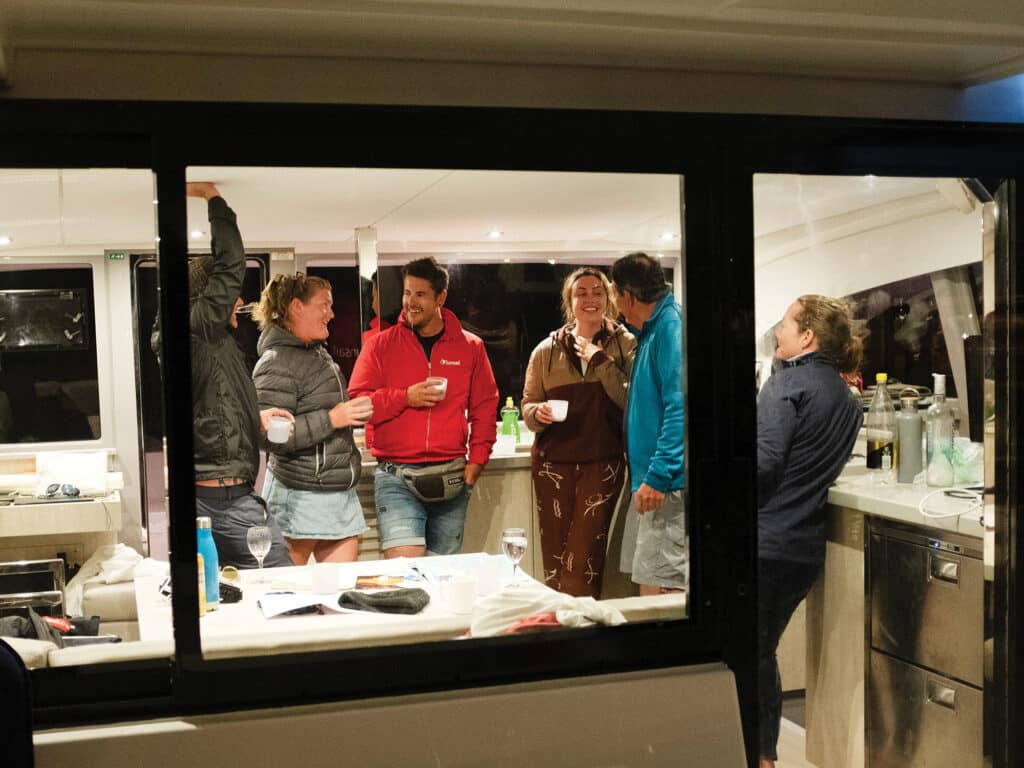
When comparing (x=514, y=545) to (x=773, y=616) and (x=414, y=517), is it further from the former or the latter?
(x=414, y=517)

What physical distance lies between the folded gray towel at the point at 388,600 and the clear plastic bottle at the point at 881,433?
175 cm

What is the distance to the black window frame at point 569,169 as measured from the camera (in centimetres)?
194

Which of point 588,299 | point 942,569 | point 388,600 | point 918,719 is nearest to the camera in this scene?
point 388,600

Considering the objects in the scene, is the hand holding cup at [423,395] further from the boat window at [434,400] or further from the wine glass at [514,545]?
the wine glass at [514,545]

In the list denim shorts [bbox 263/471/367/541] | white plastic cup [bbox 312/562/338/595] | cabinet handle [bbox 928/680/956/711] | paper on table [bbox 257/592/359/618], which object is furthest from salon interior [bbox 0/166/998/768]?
denim shorts [bbox 263/471/367/541]

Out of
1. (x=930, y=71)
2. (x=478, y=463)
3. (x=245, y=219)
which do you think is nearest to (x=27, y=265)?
(x=245, y=219)

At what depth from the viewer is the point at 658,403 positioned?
3.50 m

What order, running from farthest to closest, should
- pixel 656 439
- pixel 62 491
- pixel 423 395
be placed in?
pixel 62 491, pixel 423 395, pixel 656 439

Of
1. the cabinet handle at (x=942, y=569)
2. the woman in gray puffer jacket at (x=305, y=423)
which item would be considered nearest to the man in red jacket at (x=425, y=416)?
the woman in gray puffer jacket at (x=305, y=423)

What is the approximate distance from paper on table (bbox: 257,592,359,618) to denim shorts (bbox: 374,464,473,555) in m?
1.58

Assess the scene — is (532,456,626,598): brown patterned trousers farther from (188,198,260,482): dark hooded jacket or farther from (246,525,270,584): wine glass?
(246,525,270,584): wine glass

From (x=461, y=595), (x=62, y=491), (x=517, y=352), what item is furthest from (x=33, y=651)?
(x=517, y=352)

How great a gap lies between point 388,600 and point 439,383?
1959 mm

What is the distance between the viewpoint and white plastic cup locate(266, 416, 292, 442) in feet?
12.9
